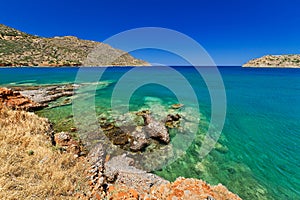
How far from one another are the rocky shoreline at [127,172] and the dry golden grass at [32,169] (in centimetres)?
48

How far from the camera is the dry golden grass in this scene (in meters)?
3.67

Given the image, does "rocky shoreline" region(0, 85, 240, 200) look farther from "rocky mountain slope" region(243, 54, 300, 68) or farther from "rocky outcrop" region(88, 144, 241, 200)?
"rocky mountain slope" region(243, 54, 300, 68)

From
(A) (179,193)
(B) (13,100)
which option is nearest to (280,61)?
(A) (179,193)

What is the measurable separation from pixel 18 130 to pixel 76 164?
2.62m

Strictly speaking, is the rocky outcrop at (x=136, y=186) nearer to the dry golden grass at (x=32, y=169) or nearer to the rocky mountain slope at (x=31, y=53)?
the dry golden grass at (x=32, y=169)

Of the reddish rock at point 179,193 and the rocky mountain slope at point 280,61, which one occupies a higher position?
the rocky mountain slope at point 280,61

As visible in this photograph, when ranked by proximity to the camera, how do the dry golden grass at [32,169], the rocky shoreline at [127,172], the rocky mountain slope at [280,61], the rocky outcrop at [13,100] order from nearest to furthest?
1. the dry golden grass at [32,169]
2. the rocky shoreline at [127,172]
3. the rocky outcrop at [13,100]
4. the rocky mountain slope at [280,61]

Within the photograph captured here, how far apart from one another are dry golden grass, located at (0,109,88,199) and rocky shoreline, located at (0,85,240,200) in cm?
48

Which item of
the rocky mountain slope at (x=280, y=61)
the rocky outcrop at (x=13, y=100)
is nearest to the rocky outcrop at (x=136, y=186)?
the rocky outcrop at (x=13, y=100)

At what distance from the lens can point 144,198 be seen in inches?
198

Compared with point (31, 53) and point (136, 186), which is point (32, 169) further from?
point (31, 53)

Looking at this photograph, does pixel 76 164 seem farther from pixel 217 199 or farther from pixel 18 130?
pixel 217 199

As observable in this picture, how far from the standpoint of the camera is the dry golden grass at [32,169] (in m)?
3.67

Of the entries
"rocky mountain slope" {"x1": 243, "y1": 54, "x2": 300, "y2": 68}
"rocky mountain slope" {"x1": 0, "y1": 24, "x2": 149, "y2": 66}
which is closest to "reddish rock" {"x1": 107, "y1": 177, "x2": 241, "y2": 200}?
"rocky mountain slope" {"x1": 0, "y1": 24, "x2": 149, "y2": 66}
